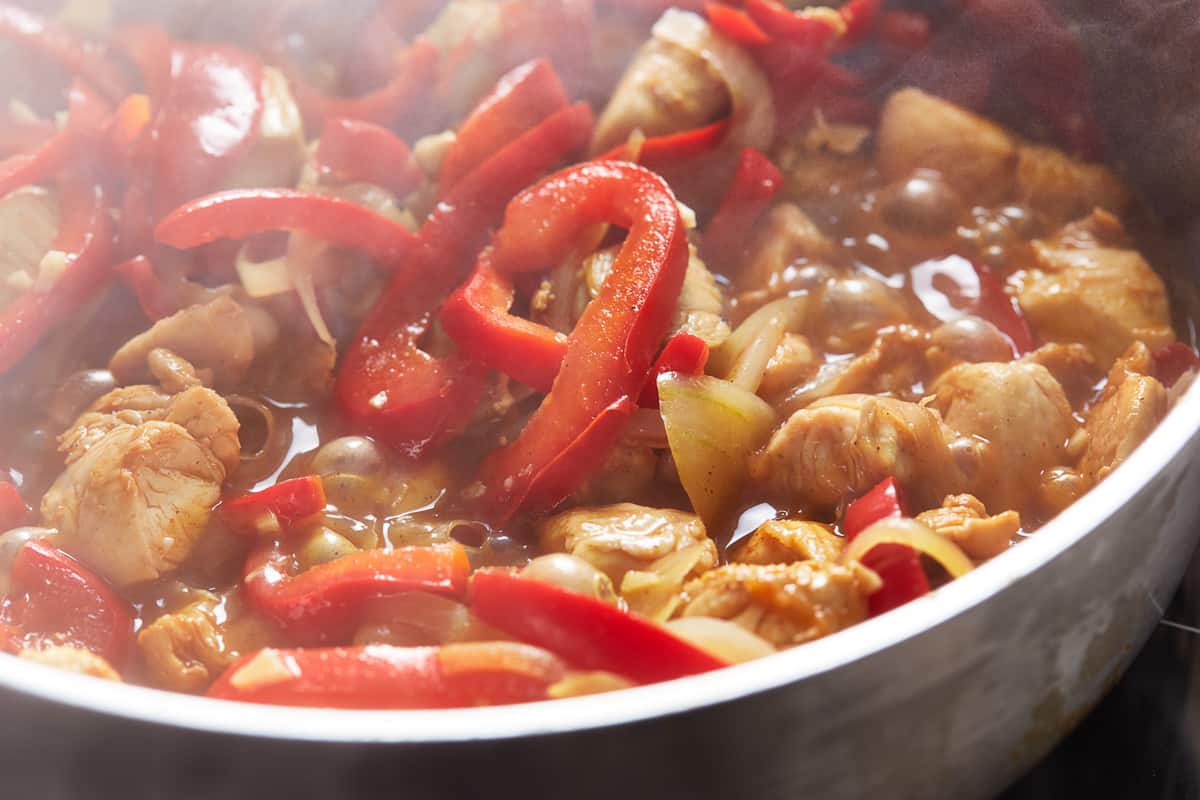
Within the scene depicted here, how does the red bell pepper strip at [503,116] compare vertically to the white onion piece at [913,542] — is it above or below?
above

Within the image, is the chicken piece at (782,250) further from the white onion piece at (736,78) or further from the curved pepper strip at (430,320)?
the curved pepper strip at (430,320)

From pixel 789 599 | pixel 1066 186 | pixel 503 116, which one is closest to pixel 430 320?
pixel 503 116

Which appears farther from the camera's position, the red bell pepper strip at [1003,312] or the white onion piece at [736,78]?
the white onion piece at [736,78]

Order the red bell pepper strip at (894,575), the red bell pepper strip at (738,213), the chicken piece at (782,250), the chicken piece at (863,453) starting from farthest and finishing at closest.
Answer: the red bell pepper strip at (738,213)
the chicken piece at (782,250)
the chicken piece at (863,453)
the red bell pepper strip at (894,575)

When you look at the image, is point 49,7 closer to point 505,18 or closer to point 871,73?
point 505,18

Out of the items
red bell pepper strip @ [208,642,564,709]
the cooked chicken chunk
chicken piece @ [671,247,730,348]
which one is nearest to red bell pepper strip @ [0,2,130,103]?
the cooked chicken chunk

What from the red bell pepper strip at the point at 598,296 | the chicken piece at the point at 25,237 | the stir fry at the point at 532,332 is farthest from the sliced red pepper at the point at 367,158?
the chicken piece at the point at 25,237

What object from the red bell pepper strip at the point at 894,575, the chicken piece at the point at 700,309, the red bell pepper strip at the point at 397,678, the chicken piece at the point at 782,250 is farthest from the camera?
the chicken piece at the point at 782,250
